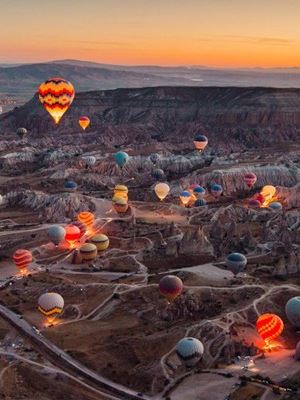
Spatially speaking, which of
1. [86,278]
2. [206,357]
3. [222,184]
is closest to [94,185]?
[222,184]

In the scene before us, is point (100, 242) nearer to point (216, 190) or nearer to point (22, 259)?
point (22, 259)

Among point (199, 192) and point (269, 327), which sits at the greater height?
point (269, 327)

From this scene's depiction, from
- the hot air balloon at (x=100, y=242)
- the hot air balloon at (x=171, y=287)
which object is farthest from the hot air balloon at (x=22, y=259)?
the hot air balloon at (x=171, y=287)

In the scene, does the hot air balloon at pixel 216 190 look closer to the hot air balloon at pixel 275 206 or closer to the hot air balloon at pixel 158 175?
the hot air balloon at pixel 275 206

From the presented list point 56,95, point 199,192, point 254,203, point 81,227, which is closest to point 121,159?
point 56,95

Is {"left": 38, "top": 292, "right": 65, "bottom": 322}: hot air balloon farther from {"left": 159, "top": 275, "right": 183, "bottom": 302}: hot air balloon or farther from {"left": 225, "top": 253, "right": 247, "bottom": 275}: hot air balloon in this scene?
{"left": 225, "top": 253, "right": 247, "bottom": 275}: hot air balloon

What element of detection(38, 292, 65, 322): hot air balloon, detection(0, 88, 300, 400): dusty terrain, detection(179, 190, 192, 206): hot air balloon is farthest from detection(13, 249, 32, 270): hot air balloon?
detection(179, 190, 192, 206): hot air balloon

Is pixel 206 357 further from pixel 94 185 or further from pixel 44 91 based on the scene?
pixel 44 91
